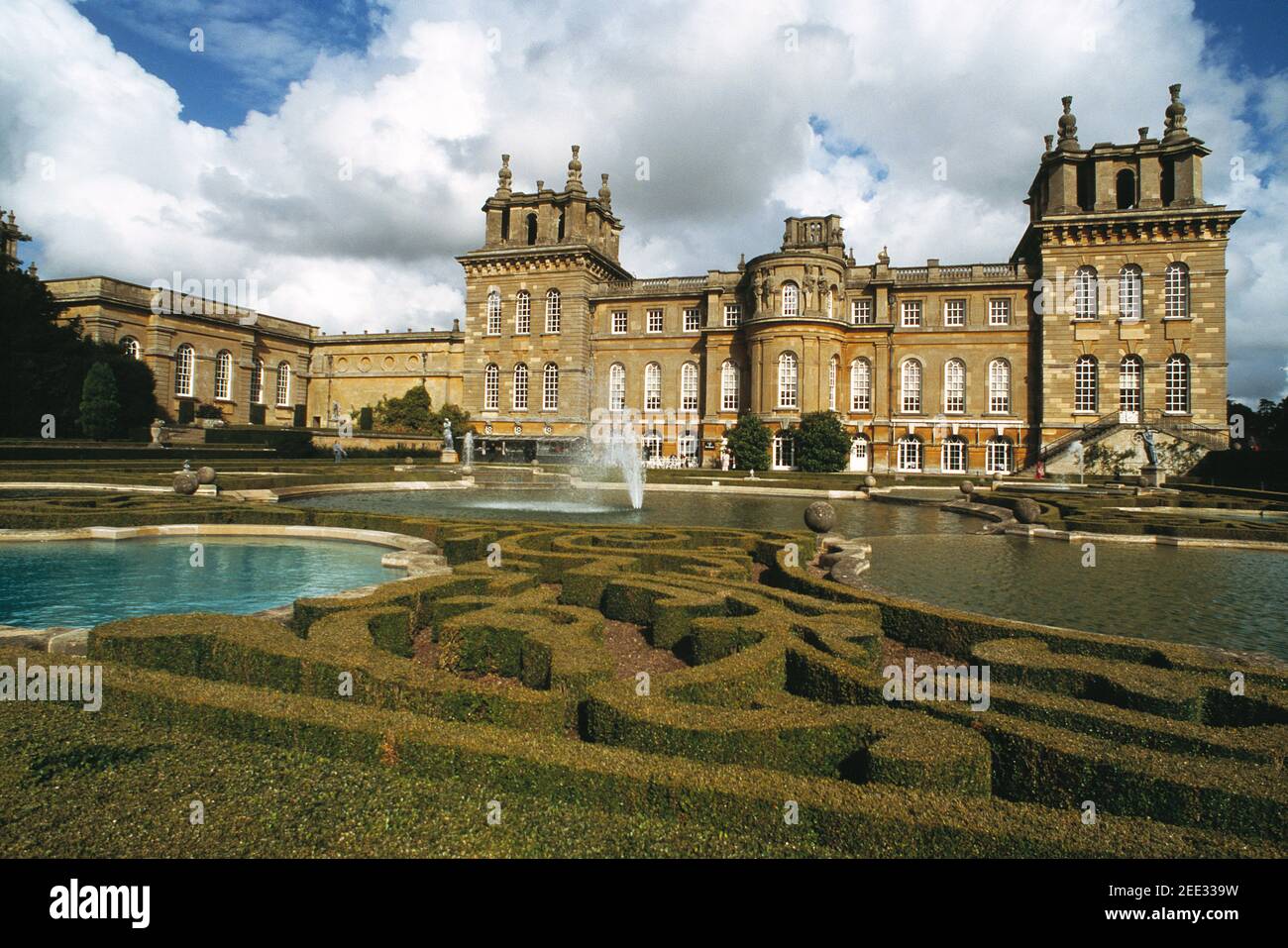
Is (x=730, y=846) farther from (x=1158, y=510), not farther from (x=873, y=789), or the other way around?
(x=1158, y=510)

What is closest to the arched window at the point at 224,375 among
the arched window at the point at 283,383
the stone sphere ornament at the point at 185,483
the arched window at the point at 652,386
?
the arched window at the point at 283,383

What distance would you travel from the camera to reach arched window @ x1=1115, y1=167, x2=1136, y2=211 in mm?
41031

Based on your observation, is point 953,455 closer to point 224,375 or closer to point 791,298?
point 791,298

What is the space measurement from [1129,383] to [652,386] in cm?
2800

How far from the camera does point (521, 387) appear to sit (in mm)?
50344

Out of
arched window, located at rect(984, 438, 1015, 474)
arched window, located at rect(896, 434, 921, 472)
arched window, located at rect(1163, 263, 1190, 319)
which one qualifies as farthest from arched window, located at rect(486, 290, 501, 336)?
arched window, located at rect(1163, 263, 1190, 319)

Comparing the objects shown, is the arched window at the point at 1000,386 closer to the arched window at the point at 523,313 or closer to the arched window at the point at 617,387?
the arched window at the point at 617,387

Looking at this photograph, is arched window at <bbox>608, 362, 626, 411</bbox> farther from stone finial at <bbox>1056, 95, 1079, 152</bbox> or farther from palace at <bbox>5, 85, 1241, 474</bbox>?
stone finial at <bbox>1056, 95, 1079, 152</bbox>

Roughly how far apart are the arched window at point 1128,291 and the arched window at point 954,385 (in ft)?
27.9

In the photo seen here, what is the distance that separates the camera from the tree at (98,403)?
36.9 meters

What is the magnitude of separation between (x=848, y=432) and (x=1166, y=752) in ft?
135

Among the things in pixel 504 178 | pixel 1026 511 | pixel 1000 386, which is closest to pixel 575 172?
pixel 504 178

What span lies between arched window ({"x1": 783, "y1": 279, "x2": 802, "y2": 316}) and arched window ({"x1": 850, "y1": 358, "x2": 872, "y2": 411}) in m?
5.77
